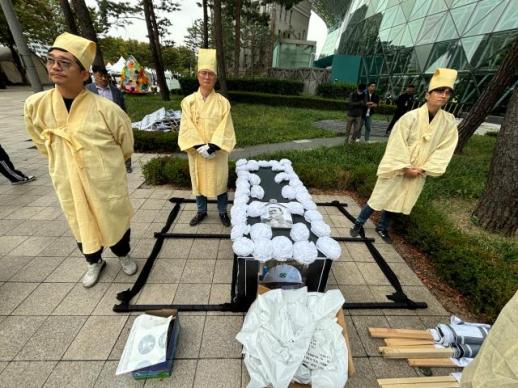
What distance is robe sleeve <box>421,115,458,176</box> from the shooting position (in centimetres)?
287

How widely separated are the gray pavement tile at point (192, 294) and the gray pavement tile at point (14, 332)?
45.8 inches

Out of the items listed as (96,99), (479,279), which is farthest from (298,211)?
(96,99)

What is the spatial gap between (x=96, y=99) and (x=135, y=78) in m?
21.2

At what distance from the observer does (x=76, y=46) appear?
1.77 m

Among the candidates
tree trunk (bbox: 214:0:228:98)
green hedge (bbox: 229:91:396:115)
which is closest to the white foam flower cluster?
tree trunk (bbox: 214:0:228:98)

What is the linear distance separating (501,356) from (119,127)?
273 centimetres

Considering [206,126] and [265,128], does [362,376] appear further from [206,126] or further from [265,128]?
[265,128]

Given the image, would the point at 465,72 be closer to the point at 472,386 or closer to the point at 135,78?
the point at 472,386

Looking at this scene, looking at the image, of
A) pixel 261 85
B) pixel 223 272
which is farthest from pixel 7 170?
pixel 261 85

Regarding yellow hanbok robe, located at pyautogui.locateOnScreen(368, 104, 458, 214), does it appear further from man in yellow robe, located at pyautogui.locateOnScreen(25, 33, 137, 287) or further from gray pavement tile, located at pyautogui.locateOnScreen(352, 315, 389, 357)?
man in yellow robe, located at pyautogui.locateOnScreen(25, 33, 137, 287)

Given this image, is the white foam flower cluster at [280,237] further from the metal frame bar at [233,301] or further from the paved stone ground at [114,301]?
the paved stone ground at [114,301]

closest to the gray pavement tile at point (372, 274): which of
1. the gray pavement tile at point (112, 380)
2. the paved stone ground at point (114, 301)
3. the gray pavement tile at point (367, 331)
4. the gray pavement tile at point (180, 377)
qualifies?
the paved stone ground at point (114, 301)

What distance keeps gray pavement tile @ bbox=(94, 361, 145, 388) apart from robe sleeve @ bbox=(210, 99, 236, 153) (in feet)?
7.68

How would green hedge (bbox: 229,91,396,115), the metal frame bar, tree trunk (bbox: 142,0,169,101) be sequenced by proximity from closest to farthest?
the metal frame bar < tree trunk (bbox: 142,0,169,101) < green hedge (bbox: 229,91,396,115)
